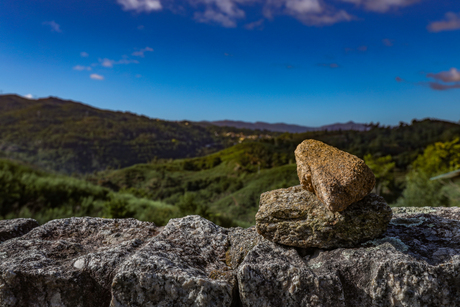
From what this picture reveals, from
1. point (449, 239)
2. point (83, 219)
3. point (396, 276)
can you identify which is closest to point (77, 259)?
point (83, 219)

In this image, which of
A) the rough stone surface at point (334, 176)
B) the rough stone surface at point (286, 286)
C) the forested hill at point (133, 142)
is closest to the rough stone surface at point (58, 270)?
the rough stone surface at point (286, 286)

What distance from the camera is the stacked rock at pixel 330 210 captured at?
7.93ft

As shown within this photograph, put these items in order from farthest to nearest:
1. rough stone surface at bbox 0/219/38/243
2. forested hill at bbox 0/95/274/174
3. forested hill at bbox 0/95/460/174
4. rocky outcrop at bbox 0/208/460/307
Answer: forested hill at bbox 0/95/274/174, forested hill at bbox 0/95/460/174, rough stone surface at bbox 0/219/38/243, rocky outcrop at bbox 0/208/460/307

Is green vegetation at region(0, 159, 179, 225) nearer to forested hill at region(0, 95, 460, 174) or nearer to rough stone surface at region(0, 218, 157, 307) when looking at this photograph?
rough stone surface at region(0, 218, 157, 307)

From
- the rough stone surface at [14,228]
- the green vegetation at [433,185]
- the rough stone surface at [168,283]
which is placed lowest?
the green vegetation at [433,185]

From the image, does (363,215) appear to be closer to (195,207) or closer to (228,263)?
(228,263)

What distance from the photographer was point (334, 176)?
8.05ft

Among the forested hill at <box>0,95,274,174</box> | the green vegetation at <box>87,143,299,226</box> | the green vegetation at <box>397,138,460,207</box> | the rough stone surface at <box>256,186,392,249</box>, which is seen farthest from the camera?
the forested hill at <box>0,95,274,174</box>

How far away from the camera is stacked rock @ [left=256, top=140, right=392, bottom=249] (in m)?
2.42

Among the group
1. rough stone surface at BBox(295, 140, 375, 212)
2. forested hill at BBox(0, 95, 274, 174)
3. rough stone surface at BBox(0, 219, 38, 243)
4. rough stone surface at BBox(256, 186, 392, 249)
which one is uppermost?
rough stone surface at BBox(295, 140, 375, 212)

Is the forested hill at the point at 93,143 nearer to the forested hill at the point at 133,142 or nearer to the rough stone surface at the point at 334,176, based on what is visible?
the forested hill at the point at 133,142

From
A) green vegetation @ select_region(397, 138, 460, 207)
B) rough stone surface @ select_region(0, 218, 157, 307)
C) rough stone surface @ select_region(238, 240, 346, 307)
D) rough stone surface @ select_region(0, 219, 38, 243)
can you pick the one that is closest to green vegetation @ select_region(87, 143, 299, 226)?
green vegetation @ select_region(397, 138, 460, 207)

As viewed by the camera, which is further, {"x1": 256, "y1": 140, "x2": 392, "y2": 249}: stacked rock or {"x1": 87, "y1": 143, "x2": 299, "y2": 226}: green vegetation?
{"x1": 87, "y1": 143, "x2": 299, "y2": 226}: green vegetation

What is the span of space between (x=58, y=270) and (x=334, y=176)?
2651 mm
